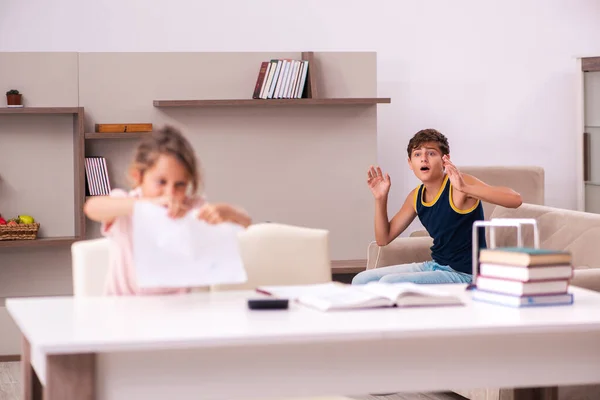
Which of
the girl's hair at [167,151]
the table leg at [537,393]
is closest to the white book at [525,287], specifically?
the table leg at [537,393]

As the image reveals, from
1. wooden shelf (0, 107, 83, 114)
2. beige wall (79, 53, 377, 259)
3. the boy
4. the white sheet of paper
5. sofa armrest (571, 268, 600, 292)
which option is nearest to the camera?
the white sheet of paper

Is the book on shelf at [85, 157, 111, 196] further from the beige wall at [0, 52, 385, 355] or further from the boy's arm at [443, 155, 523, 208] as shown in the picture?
the boy's arm at [443, 155, 523, 208]

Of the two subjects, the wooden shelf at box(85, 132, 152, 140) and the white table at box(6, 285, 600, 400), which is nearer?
the white table at box(6, 285, 600, 400)

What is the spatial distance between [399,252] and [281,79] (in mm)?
1269

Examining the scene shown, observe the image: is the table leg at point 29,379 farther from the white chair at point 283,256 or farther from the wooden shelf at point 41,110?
the wooden shelf at point 41,110

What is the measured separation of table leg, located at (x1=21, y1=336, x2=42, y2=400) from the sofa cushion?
7.60 feet

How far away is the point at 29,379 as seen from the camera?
8.17 ft

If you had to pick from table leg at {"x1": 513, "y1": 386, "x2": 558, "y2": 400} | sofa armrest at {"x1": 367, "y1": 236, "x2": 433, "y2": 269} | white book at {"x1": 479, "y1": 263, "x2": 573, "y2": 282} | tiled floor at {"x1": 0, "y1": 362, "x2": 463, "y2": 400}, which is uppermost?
white book at {"x1": 479, "y1": 263, "x2": 573, "y2": 282}

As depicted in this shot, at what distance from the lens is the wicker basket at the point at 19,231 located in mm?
4961

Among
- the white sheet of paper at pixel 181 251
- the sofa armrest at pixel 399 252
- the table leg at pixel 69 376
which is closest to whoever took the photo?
the table leg at pixel 69 376

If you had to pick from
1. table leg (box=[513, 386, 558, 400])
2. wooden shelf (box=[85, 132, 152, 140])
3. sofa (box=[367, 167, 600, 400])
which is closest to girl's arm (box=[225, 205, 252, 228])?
table leg (box=[513, 386, 558, 400])

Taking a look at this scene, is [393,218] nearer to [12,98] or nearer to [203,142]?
[203,142]

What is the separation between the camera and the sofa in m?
3.57

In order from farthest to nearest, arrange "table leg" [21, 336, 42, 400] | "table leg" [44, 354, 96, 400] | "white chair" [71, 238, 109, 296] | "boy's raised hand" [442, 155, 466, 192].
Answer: "boy's raised hand" [442, 155, 466, 192] → "white chair" [71, 238, 109, 296] → "table leg" [21, 336, 42, 400] → "table leg" [44, 354, 96, 400]
